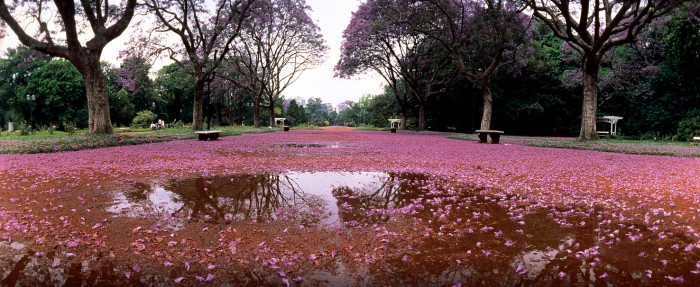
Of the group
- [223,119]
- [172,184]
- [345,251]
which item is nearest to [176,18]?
[172,184]

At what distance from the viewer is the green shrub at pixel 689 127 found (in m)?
23.0

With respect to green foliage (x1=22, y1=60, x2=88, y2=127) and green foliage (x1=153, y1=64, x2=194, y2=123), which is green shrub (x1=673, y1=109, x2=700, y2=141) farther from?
green foliage (x1=153, y1=64, x2=194, y2=123)

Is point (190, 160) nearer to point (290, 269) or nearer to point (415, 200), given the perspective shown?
point (415, 200)

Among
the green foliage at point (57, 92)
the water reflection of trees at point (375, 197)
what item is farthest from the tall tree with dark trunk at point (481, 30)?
the green foliage at point (57, 92)

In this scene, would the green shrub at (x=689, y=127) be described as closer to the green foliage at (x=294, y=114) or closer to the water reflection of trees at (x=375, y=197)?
the water reflection of trees at (x=375, y=197)

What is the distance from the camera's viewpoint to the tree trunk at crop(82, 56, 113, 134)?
1545 cm

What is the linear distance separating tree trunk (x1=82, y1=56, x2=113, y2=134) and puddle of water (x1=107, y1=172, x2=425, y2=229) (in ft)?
38.8

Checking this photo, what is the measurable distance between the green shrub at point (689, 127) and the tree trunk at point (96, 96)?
31.2m

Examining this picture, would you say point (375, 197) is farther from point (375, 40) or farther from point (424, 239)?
point (375, 40)

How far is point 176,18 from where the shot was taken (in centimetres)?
2364

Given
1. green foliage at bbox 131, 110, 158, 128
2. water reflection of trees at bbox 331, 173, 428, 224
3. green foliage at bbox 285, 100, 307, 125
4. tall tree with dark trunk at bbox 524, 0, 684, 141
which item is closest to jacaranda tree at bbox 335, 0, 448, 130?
tall tree with dark trunk at bbox 524, 0, 684, 141

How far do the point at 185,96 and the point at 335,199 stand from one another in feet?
213

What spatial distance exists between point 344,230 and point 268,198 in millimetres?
1833

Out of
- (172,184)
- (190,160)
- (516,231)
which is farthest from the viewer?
(190,160)
